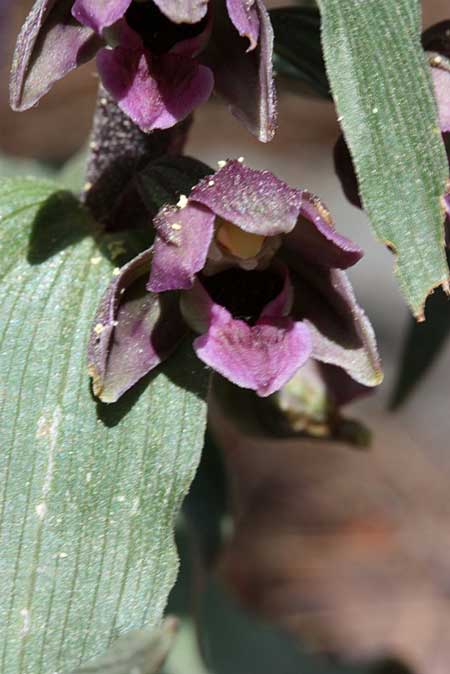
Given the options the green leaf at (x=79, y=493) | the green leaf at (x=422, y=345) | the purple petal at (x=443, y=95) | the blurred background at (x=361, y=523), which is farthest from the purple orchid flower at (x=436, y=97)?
the blurred background at (x=361, y=523)

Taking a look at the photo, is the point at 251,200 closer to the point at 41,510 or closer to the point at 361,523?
the point at 41,510

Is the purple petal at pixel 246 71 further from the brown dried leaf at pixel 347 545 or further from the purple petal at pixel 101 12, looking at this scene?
the brown dried leaf at pixel 347 545

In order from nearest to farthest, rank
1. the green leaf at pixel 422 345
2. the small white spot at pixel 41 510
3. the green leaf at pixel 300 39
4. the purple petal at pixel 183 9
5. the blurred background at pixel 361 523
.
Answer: the purple petal at pixel 183 9 < the small white spot at pixel 41 510 < the green leaf at pixel 300 39 < the green leaf at pixel 422 345 < the blurred background at pixel 361 523

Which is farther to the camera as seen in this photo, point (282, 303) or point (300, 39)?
point (300, 39)

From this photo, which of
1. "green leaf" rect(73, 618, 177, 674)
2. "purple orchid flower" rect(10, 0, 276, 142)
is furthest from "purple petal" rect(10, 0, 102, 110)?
"green leaf" rect(73, 618, 177, 674)

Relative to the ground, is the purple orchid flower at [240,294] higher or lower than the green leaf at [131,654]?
higher

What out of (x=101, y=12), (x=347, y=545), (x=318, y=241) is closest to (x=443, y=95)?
(x=318, y=241)

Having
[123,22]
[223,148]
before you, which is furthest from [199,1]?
[223,148]

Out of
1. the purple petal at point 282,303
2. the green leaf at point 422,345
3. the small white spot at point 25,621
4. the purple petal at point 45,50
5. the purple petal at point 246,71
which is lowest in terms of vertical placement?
the green leaf at point 422,345
